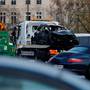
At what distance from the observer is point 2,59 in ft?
14.9

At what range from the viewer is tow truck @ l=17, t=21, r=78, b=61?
28094mm

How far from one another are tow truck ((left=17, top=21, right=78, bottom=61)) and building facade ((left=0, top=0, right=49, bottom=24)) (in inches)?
2550

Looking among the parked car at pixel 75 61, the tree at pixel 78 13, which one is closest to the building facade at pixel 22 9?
the tree at pixel 78 13

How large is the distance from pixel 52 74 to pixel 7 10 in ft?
314

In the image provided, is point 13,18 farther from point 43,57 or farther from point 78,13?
point 43,57

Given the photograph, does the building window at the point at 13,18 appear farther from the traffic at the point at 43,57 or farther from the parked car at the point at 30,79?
the parked car at the point at 30,79

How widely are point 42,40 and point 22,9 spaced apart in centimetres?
7034

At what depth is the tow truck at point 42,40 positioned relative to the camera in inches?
1106

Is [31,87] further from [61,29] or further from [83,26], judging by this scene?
[83,26]

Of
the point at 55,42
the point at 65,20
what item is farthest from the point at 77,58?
the point at 65,20

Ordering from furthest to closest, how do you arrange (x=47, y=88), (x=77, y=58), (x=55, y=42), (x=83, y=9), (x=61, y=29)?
1. (x=83, y=9)
2. (x=61, y=29)
3. (x=55, y=42)
4. (x=77, y=58)
5. (x=47, y=88)

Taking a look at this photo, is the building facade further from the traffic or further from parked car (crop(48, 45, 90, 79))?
parked car (crop(48, 45, 90, 79))

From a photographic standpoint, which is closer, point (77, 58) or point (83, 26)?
point (77, 58)

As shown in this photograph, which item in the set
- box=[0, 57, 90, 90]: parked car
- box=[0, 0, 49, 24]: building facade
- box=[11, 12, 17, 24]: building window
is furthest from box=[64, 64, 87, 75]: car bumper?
box=[0, 0, 49, 24]: building facade
